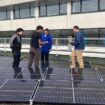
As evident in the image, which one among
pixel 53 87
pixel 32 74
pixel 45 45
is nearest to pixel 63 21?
pixel 45 45

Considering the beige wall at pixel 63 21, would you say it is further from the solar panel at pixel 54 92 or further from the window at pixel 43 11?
the solar panel at pixel 54 92

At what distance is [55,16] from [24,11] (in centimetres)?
567

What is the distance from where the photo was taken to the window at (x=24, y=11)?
1517 inches

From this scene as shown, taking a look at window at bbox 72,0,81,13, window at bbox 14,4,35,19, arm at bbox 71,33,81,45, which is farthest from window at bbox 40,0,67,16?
arm at bbox 71,33,81,45

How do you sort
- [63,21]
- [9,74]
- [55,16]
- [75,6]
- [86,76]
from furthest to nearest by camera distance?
[55,16] < [63,21] < [75,6] < [9,74] < [86,76]

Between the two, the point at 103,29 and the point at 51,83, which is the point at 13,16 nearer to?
the point at 103,29

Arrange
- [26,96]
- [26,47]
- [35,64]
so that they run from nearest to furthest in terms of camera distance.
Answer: [26,96] → [35,64] → [26,47]

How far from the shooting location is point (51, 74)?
499 inches

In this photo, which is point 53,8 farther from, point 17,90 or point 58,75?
point 17,90

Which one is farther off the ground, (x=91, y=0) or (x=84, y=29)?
(x=91, y=0)

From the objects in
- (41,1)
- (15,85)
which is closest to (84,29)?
(41,1)

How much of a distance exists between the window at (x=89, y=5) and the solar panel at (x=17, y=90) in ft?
63.4

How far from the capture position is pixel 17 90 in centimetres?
1007

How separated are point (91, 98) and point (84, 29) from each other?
889 inches
